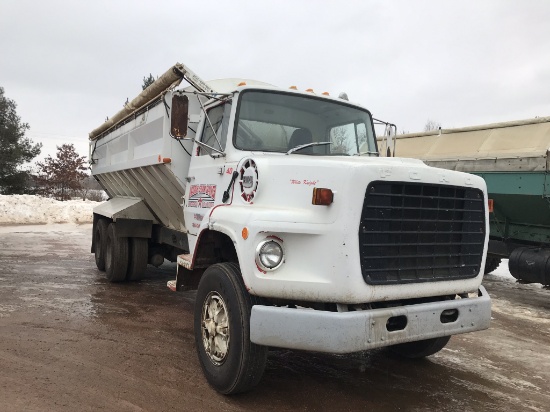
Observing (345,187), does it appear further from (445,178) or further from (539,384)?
(539,384)

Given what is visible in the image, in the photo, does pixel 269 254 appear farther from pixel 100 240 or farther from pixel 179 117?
pixel 100 240

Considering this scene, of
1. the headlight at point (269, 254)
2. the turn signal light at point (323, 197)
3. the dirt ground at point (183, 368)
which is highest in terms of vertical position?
the turn signal light at point (323, 197)

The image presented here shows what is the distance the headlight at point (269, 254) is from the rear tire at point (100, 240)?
593 cm

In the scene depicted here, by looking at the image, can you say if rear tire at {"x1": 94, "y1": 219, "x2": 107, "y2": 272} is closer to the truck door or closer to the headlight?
the truck door

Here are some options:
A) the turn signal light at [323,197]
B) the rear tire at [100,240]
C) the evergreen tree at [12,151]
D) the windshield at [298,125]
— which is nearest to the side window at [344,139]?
the windshield at [298,125]

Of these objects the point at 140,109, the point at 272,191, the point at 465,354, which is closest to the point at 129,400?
the point at 272,191

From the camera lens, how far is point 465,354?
4.97 m

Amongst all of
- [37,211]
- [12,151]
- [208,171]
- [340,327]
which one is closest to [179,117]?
[208,171]

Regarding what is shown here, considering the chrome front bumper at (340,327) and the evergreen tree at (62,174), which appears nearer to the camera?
the chrome front bumper at (340,327)

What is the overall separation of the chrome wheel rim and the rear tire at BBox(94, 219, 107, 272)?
5139mm

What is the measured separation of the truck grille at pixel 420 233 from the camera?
316 centimetres

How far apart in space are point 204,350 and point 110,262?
14.9 ft

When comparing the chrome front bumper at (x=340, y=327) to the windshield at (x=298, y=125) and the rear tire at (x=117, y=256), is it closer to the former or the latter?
the windshield at (x=298, y=125)

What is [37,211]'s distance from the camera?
2127 cm
